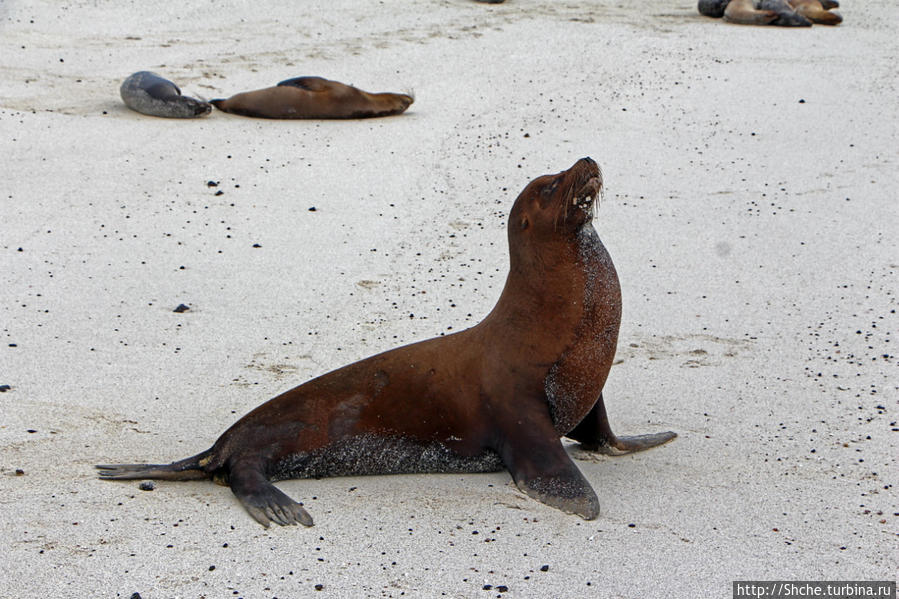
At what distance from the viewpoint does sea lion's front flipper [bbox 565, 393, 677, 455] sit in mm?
4203

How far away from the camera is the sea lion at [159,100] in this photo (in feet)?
29.8

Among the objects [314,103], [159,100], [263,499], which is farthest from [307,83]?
[263,499]

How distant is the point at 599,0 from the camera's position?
13438 mm

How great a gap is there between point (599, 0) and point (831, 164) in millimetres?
6071

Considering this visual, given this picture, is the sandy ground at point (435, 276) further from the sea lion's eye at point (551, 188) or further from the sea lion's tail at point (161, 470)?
the sea lion's eye at point (551, 188)

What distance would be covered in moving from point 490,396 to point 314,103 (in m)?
5.95

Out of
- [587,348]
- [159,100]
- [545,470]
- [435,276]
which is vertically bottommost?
[435,276]

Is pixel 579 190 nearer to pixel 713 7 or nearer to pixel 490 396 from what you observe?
pixel 490 396

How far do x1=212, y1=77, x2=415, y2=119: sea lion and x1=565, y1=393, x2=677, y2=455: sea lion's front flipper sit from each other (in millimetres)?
5644

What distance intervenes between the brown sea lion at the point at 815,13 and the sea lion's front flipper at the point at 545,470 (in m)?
10.1

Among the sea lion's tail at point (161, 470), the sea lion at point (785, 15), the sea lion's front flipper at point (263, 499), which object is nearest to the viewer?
the sea lion's front flipper at point (263, 499)

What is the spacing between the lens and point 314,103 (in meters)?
9.40

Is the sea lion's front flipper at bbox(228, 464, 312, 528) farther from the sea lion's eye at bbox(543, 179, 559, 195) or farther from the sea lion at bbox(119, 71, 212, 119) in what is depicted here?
the sea lion at bbox(119, 71, 212, 119)

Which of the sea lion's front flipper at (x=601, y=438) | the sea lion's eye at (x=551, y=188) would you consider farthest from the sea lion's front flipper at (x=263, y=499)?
the sea lion's eye at (x=551, y=188)
